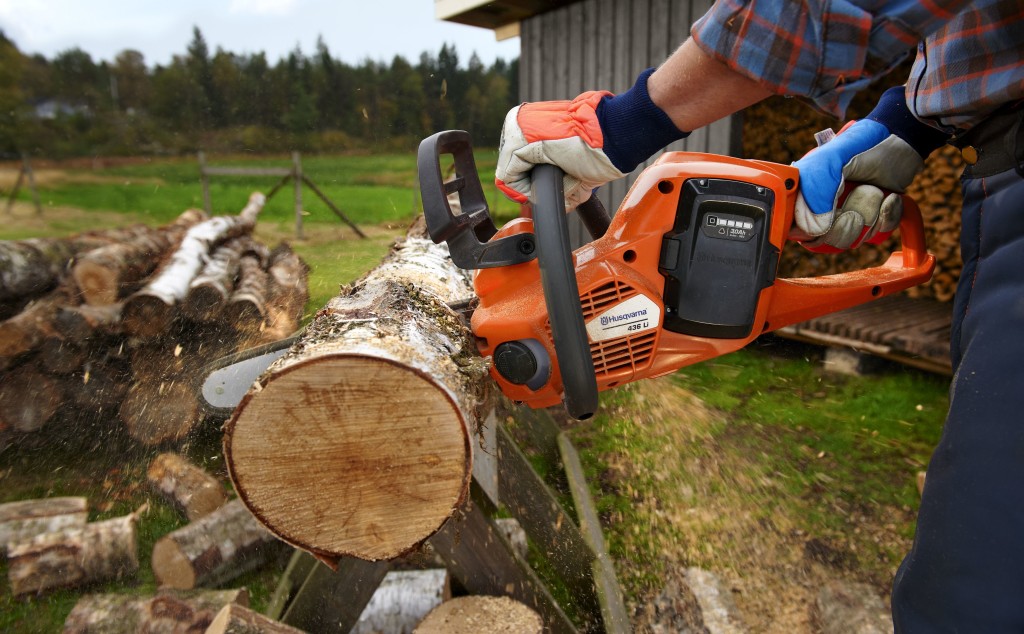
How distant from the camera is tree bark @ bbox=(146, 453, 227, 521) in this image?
304cm

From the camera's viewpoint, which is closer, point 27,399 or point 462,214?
point 462,214

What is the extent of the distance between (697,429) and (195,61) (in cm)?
1738

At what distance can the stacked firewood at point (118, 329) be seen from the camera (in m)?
3.50

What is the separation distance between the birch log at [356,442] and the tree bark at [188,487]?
6.20 ft

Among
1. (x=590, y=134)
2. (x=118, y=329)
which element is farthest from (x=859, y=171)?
(x=118, y=329)

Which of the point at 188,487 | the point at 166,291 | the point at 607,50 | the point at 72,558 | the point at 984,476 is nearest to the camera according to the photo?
the point at 984,476

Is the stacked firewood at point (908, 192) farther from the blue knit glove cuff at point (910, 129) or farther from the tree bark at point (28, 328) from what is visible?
the tree bark at point (28, 328)

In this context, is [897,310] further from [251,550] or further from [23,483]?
[23,483]

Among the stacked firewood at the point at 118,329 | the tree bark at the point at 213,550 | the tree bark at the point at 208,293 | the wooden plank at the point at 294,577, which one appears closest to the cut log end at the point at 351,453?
the wooden plank at the point at 294,577

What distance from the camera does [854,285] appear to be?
1.89 meters

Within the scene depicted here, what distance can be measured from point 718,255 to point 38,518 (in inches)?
121

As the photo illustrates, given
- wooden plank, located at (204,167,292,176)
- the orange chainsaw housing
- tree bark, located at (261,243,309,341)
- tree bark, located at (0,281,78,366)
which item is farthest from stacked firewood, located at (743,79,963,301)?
wooden plank, located at (204,167,292,176)

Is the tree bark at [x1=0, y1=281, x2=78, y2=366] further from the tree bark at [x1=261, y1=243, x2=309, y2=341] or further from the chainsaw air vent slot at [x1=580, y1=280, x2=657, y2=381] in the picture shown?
the chainsaw air vent slot at [x1=580, y1=280, x2=657, y2=381]

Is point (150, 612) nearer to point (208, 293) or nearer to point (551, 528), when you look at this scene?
point (551, 528)
